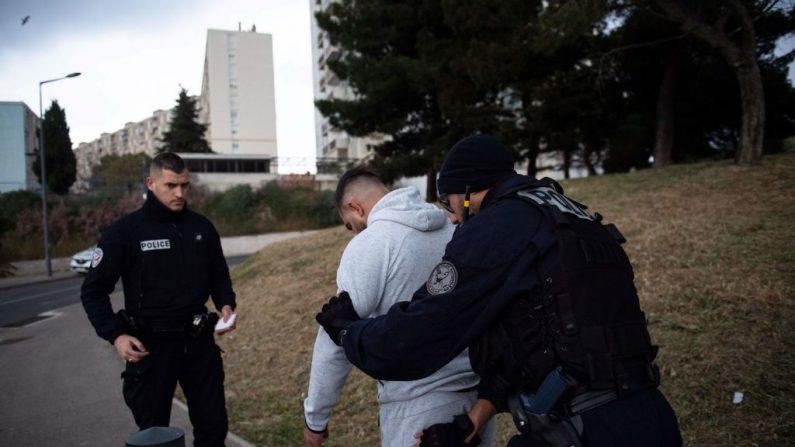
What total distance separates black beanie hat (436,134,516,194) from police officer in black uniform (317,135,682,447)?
0.67ft

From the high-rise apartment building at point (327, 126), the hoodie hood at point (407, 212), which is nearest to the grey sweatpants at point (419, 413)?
the hoodie hood at point (407, 212)

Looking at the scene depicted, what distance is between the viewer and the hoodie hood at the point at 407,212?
2113mm

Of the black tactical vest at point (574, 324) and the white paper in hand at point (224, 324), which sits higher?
the black tactical vest at point (574, 324)

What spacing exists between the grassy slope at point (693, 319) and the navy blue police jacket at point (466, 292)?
266 cm

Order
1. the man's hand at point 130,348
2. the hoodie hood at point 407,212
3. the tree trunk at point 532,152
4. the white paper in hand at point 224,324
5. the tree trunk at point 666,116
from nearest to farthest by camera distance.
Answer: the hoodie hood at point 407,212 < the man's hand at point 130,348 < the white paper in hand at point 224,324 < the tree trunk at point 666,116 < the tree trunk at point 532,152

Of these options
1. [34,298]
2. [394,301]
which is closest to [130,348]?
[394,301]

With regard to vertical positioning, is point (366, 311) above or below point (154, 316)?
above

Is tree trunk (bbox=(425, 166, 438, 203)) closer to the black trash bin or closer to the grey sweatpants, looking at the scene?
the black trash bin

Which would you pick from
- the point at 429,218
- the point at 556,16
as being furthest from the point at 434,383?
the point at 556,16

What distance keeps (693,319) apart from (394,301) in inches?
156

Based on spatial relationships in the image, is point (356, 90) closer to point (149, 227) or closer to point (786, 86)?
point (786, 86)

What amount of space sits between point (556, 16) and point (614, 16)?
2.48 meters

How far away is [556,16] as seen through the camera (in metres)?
11.8

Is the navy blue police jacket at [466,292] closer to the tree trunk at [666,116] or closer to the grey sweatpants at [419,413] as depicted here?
the grey sweatpants at [419,413]
